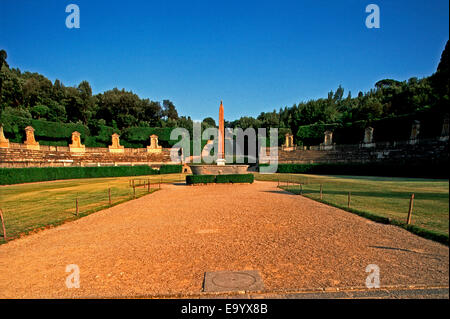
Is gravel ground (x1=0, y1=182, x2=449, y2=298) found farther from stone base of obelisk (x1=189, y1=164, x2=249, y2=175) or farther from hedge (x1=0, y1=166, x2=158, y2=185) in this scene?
hedge (x1=0, y1=166, x2=158, y2=185)

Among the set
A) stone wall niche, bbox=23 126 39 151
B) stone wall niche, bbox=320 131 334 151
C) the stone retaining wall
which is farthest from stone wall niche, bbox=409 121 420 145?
stone wall niche, bbox=23 126 39 151

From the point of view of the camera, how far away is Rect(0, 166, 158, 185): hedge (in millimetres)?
23438

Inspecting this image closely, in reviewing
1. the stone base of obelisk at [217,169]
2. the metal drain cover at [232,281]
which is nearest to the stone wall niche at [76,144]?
the stone base of obelisk at [217,169]

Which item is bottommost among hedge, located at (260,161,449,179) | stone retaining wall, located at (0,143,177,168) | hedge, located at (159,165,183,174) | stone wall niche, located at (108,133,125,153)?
hedge, located at (159,165,183,174)

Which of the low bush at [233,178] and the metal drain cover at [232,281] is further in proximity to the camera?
the low bush at [233,178]

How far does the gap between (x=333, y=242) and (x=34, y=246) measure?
30.1ft

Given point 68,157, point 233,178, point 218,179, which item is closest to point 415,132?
point 233,178

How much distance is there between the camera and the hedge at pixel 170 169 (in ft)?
129

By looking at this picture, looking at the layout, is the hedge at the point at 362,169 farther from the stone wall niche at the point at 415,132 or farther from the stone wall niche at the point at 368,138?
the stone wall niche at the point at 368,138

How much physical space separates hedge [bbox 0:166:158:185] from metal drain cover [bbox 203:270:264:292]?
29.3 meters

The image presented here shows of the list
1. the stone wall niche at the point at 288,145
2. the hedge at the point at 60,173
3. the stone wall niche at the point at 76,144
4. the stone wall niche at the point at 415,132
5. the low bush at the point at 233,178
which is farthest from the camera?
the stone wall niche at the point at 288,145

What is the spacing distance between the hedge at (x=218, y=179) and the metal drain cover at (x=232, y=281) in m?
16.9

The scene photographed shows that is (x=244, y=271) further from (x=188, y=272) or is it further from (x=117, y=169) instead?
(x=117, y=169)
